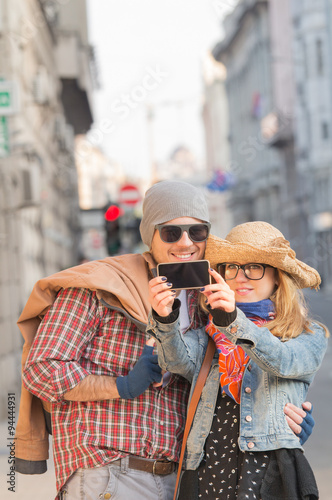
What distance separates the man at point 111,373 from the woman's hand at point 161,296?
280 mm

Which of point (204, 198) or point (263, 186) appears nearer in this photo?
point (204, 198)

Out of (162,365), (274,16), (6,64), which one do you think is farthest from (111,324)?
(274,16)

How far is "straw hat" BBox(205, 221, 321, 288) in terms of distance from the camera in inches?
108

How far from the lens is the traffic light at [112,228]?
1728 cm

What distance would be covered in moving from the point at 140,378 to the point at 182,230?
20.2 inches

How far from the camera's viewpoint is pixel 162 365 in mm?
2621

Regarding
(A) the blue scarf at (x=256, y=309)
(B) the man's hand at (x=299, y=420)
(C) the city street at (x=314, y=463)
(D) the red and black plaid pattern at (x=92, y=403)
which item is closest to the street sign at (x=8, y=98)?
(C) the city street at (x=314, y=463)

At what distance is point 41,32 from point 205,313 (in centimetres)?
1650

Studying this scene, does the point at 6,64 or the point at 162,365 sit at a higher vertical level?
the point at 6,64

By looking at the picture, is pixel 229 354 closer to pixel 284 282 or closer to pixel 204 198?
pixel 284 282

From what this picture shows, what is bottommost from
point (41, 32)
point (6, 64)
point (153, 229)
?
point (153, 229)

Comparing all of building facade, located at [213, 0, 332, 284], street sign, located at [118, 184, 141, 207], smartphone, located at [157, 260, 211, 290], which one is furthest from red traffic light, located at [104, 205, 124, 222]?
smartphone, located at [157, 260, 211, 290]

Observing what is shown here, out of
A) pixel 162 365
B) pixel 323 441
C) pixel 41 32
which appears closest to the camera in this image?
pixel 162 365

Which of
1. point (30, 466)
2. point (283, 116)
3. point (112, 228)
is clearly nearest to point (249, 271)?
point (30, 466)
